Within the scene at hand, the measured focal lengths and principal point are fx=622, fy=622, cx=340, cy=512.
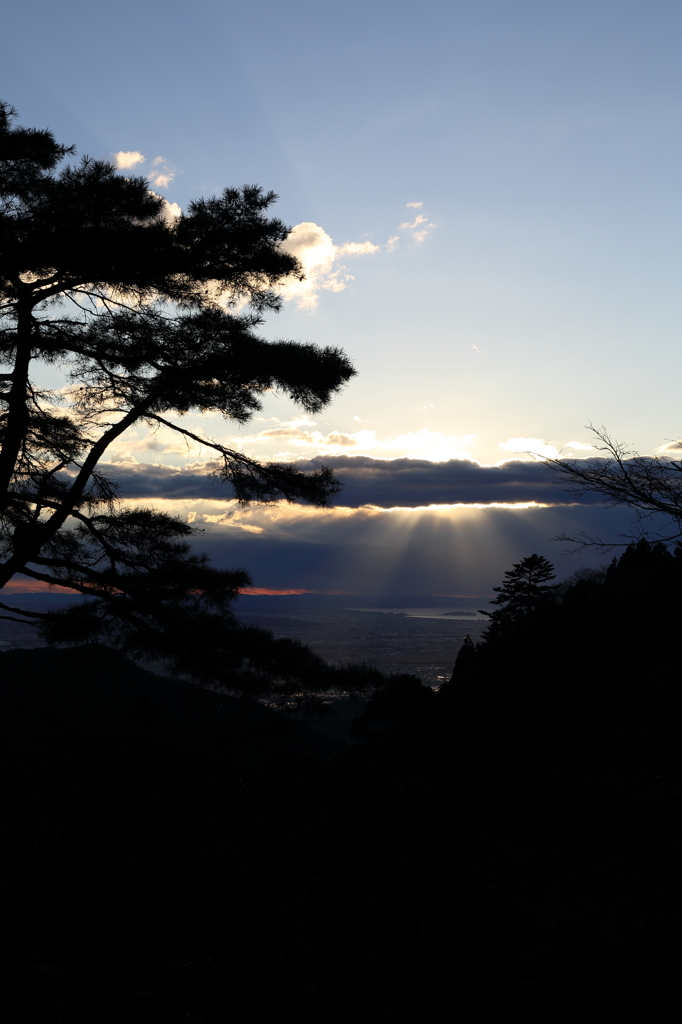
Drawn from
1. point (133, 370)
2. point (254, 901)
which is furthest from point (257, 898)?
point (133, 370)

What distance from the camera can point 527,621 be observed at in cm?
2252

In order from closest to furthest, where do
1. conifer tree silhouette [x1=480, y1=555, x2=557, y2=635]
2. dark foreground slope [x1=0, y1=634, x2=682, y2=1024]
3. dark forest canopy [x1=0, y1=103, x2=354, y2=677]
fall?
1. dark foreground slope [x1=0, y1=634, x2=682, y2=1024]
2. dark forest canopy [x1=0, y1=103, x2=354, y2=677]
3. conifer tree silhouette [x1=480, y1=555, x2=557, y2=635]

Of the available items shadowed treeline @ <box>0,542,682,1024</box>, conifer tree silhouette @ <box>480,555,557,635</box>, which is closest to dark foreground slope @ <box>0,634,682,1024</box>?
shadowed treeline @ <box>0,542,682,1024</box>

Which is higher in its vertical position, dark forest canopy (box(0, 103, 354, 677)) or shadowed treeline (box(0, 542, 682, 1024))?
dark forest canopy (box(0, 103, 354, 677))

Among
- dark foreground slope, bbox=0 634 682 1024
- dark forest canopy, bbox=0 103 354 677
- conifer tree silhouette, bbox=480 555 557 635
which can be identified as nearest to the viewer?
dark foreground slope, bbox=0 634 682 1024

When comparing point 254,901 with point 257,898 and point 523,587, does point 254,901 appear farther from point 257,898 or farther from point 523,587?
point 523,587

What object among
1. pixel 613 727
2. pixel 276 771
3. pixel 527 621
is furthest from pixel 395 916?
pixel 527 621

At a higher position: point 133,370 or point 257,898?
point 133,370

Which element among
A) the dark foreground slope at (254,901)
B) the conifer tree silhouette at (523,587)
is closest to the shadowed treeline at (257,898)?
the dark foreground slope at (254,901)

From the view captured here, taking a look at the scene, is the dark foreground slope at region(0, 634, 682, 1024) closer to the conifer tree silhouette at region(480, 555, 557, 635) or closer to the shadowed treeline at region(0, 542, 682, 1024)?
the shadowed treeline at region(0, 542, 682, 1024)

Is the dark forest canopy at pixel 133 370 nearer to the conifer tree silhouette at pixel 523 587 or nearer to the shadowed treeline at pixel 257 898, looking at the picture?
the shadowed treeline at pixel 257 898

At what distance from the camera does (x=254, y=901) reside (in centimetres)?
345

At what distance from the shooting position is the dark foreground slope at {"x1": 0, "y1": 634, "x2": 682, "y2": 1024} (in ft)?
10.8

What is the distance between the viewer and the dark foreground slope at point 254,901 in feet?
10.8
